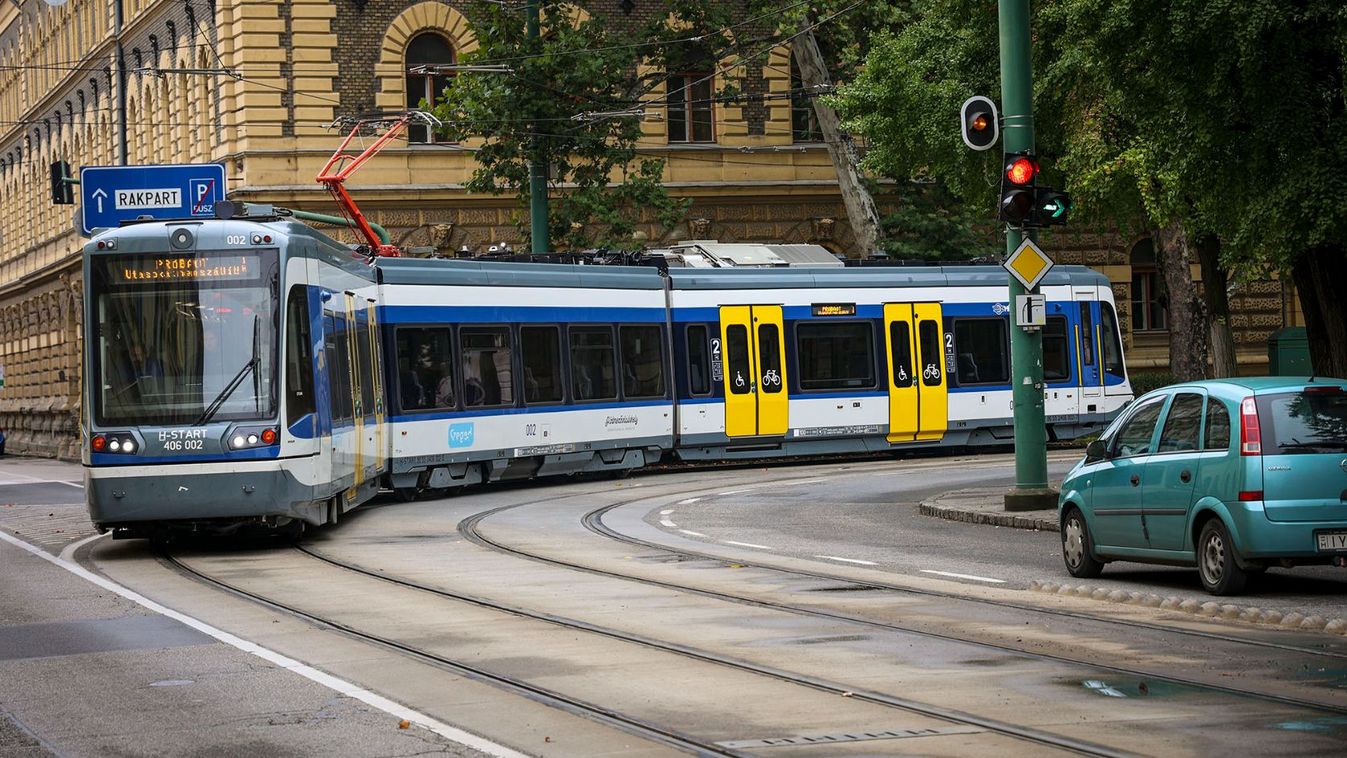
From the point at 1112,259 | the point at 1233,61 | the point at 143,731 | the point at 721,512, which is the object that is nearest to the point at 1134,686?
the point at 143,731

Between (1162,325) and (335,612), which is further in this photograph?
(1162,325)

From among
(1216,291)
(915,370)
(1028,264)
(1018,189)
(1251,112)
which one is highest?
(1251,112)

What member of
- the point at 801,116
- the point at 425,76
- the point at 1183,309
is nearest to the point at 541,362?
the point at 1183,309

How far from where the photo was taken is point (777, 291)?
32.6 m

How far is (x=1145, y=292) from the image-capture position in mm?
49312

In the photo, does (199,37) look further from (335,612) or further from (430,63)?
(335,612)

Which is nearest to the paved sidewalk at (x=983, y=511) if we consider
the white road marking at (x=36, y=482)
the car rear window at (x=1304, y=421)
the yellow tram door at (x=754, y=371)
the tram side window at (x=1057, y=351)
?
the car rear window at (x=1304, y=421)

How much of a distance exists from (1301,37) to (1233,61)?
596mm

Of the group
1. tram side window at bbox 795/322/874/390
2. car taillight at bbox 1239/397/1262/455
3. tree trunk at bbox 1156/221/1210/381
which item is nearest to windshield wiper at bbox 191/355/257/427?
car taillight at bbox 1239/397/1262/455

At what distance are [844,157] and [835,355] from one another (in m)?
9.36

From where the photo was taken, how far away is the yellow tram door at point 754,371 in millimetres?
32188

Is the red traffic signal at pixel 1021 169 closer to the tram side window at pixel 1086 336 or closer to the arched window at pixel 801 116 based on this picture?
the tram side window at pixel 1086 336

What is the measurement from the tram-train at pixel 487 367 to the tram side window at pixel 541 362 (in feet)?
0.14

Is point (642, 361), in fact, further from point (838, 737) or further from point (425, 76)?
point (838, 737)
